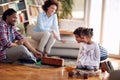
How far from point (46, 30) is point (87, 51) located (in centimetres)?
136

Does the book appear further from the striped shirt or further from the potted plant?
the striped shirt

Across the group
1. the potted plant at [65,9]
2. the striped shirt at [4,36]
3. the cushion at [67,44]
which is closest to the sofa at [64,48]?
the cushion at [67,44]

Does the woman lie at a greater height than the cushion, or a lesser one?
greater

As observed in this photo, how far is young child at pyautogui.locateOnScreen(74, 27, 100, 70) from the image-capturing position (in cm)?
398

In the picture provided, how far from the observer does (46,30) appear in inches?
202

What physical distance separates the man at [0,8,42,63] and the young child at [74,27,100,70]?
3.39ft

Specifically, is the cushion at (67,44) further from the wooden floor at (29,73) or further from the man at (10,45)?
the wooden floor at (29,73)

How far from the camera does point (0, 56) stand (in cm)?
455

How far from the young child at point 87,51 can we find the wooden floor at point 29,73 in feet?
0.79

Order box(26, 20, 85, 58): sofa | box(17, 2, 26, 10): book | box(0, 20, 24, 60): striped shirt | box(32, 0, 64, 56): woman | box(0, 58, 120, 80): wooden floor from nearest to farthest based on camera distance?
1. box(0, 58, 120, 80): wooden floor
2. box(0, 20, 24, 60): striped shirt
3. box(32, 0, 64, 56): woman
4. box(26, 20, 85, 58): sofa
5. box(17, 2, 26, 10): book

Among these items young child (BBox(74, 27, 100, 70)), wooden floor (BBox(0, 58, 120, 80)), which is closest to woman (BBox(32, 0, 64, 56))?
wooden floor (BBox(0, 58, 120, 80))

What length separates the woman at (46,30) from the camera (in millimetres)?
5039

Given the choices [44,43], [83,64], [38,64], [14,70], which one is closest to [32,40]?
[44,43]

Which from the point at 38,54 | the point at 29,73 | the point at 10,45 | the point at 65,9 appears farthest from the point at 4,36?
the point at 65,9
